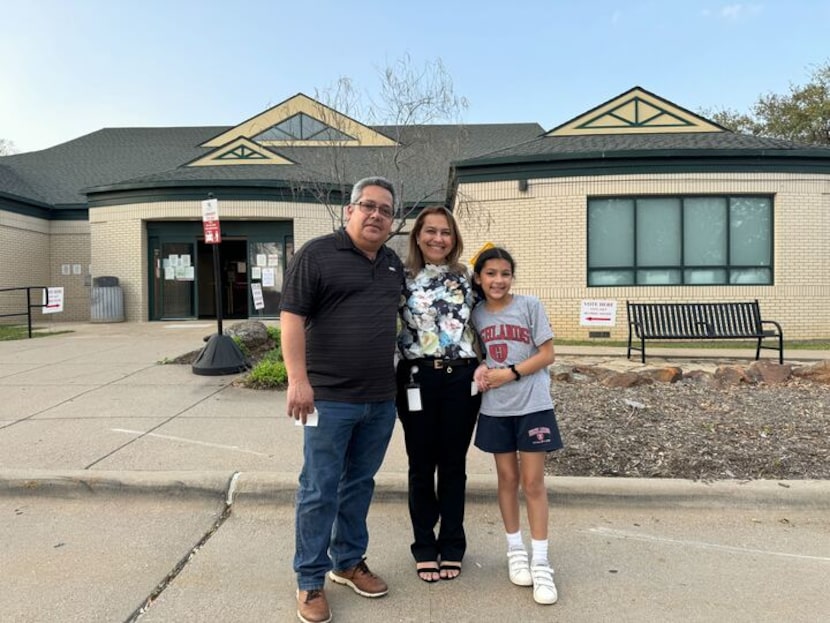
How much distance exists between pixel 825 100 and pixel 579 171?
21468mm

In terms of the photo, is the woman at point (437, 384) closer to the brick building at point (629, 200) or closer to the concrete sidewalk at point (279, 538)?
the concrete sidewalk at point (279, 538)

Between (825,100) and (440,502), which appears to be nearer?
(440,502)

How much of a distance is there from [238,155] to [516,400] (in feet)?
56.9

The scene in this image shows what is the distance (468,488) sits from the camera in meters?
3.94

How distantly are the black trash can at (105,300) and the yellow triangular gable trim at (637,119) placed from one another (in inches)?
495

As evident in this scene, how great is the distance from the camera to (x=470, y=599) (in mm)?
2807

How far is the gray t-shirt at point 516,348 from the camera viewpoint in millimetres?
2895

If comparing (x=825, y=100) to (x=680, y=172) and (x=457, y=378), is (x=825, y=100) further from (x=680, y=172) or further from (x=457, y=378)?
(x=457, y=378)

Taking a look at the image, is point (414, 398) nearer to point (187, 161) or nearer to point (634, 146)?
point (634, 146)

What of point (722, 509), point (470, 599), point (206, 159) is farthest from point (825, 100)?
point (470, 599)

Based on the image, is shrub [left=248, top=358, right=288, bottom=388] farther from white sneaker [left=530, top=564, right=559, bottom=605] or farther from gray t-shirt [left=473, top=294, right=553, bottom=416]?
white sneaker [left=530, top=564, right=559, bottom=605]

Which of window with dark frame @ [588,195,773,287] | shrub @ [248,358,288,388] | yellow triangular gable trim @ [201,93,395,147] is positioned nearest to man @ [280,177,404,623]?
shrub @ [248,358,288,388]

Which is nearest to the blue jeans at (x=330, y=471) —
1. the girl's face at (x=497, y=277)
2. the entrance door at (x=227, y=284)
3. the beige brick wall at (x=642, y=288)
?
the girl's face at (x=497, y=277)

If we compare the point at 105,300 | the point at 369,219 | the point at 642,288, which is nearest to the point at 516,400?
the point at 369,219
